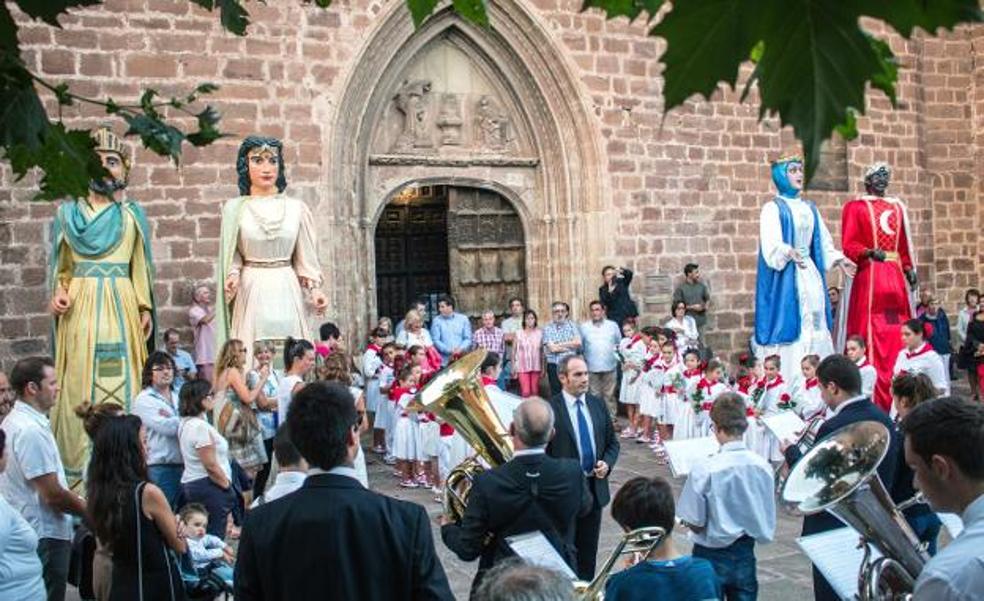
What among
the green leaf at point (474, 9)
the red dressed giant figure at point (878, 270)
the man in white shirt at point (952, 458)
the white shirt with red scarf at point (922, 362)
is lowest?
the white shirt with red scarf at point (922, 362)

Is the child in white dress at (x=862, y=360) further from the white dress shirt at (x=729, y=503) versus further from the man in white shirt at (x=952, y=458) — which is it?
the man in white shirt at (x=952, y=458)

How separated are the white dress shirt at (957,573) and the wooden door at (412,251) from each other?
1238 cm

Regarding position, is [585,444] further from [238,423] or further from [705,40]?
[705,40]

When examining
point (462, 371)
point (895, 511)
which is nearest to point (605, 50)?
point (462, 371)

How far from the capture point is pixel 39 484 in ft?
16.5

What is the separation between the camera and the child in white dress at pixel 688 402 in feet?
36.5

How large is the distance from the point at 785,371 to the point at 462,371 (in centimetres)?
534

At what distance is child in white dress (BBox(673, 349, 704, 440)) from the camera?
11.1 meters

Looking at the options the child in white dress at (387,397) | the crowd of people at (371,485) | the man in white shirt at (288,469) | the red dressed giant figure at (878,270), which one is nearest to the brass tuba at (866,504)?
the crowd of people at (371,485)

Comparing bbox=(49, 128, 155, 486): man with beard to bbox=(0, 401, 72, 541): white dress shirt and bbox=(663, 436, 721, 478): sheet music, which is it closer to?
bbox=(0, 401, 72, 541): white dress shirt

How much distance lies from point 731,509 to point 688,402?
6.43m

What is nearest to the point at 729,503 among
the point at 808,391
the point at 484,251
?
the point at 808,391

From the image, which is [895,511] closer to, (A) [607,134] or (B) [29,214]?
(B) [29,214]

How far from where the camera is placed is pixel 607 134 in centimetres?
1493
